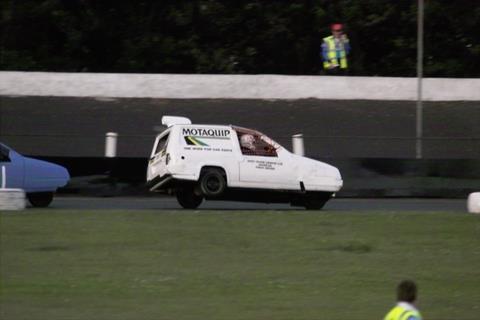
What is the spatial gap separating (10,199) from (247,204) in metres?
5.29

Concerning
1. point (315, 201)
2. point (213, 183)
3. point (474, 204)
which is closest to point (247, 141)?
point (213, 183)

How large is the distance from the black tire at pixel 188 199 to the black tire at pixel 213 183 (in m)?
0.66

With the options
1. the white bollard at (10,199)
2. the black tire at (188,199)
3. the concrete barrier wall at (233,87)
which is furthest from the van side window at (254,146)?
the concrete barrier wall at (233,87)

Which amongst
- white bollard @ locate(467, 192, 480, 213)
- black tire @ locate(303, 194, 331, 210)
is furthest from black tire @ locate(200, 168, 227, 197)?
white bollard @ locate(467, 192, 480, 213)

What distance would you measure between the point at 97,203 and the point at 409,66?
2183 centimetres

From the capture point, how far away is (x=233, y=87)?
106ft

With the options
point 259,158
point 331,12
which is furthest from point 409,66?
point 259,158

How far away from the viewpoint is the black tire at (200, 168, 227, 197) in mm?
17828

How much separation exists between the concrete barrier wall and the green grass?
50.9 feet

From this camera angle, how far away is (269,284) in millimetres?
12570

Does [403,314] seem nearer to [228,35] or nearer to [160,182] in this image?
[160,182]

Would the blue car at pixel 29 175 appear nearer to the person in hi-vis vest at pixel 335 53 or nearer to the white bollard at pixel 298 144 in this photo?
the white bollard at pixel 298 144

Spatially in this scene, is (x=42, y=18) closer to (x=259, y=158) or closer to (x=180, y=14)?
(x=180, y=14)

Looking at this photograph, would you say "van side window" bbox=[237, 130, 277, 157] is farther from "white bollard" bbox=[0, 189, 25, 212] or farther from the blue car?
"white bollard" bbox=[0, 189, 25, 212]
